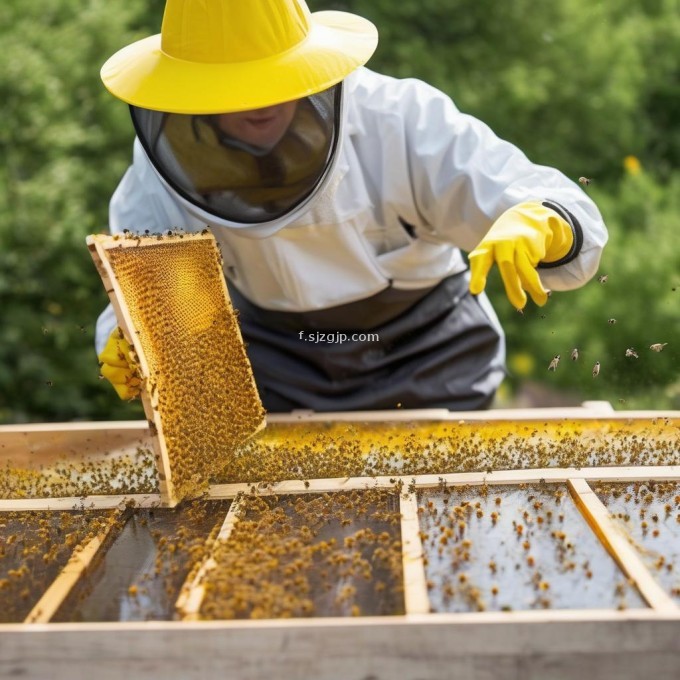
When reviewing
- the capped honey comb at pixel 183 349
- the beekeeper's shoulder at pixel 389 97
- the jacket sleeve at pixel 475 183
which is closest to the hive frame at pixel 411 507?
the capped honey comb at pixel 183 349

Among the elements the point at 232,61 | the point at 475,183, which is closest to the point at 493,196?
the point at 475,183

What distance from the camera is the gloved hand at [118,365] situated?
2.94 meters

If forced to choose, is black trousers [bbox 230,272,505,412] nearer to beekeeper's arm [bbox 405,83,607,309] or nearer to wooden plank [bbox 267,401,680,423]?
wooden plank [bbox 267,401,680,423]

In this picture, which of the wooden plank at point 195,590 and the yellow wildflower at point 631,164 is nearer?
the wooden plank at point 195,590

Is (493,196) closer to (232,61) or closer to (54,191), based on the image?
(232,61)

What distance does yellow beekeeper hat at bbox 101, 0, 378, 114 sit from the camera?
9.09ft

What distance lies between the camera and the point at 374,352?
143 inches

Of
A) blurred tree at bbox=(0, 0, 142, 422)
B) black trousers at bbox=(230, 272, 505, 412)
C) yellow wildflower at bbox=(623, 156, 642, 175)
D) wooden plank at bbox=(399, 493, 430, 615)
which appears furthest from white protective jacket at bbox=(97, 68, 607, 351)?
yellow wildflower at bbox=(623, 156, 642, 175)

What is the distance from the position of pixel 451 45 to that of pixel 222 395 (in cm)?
625

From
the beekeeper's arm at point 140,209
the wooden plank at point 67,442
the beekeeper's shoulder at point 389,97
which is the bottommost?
the wooden plank at point 67,442

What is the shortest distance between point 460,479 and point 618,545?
545 millimetres

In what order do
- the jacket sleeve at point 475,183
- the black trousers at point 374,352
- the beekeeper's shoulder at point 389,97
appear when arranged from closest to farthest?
the jacket sleeve at point 475,183 < the beekeeper's shoulder at point 389,97 < the black trousers at point 374,352

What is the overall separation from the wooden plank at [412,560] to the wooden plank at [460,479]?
12cm

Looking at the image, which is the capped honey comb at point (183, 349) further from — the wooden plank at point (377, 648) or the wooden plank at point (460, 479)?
the wooden plank at point (377, 648)
